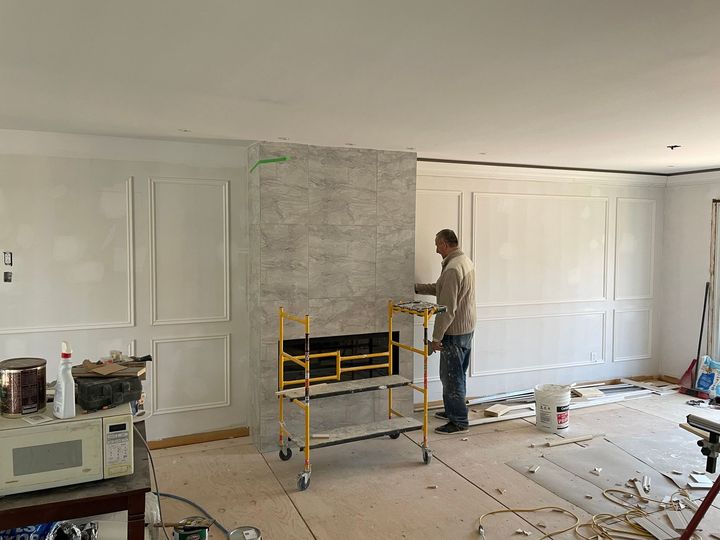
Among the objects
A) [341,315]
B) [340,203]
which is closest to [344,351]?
[341,315]

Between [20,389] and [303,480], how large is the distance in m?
2.22

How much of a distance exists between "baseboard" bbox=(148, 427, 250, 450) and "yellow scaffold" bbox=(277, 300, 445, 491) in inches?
18.9

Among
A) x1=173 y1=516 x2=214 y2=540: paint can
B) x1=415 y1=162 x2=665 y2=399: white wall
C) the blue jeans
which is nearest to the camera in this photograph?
x1=173 y1=516 x2=214 y2=540: paint can

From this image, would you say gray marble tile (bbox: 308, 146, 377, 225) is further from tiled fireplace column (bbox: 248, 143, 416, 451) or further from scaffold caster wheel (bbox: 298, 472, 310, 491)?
scaffold caster wheel (bbox: 298, 472, 310, 491)

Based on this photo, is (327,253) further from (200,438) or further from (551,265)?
(551,265)

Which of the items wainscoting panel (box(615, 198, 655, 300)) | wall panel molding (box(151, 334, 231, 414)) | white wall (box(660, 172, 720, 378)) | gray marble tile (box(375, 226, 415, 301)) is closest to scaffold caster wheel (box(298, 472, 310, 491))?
wall panel molding (box(151, 334, 231, 414))

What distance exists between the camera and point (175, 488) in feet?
12.7

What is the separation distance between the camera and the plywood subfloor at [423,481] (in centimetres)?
343

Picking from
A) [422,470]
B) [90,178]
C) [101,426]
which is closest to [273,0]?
[101,426]

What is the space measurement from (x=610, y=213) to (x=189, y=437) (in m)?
5.19

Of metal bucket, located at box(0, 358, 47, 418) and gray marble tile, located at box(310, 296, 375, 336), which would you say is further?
gray marble tile, located at box(310, 296, 375, 336)

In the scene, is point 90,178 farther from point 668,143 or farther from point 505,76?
point 668,143

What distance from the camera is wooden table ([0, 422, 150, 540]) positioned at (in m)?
1.91

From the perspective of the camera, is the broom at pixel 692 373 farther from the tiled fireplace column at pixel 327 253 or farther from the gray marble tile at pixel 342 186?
the gray marble tile at pixel 342 186
